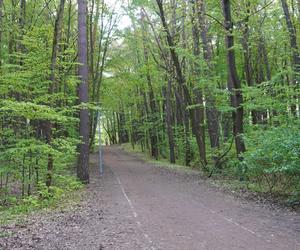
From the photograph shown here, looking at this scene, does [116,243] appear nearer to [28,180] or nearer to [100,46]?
[28,180]

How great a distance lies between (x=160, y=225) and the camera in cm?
749

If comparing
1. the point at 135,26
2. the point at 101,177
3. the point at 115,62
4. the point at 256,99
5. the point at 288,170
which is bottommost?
the point at 101,177

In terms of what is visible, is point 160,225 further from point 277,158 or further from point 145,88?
point 145,88

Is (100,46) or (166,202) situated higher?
(100,46)

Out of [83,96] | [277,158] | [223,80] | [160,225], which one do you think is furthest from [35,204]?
[223,80]

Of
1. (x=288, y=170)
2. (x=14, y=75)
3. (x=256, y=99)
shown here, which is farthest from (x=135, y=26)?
(x=288, y=170)

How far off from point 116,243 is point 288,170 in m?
5.07

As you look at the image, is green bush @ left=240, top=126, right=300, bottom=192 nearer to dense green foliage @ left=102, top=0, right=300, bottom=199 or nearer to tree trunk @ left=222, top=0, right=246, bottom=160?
dense green foliage @ left=102, top=0, right=300, bottom=199

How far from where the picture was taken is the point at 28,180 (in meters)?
10.8

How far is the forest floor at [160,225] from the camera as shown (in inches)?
246

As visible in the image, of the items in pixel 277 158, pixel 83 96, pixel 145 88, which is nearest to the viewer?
pixel 277 158

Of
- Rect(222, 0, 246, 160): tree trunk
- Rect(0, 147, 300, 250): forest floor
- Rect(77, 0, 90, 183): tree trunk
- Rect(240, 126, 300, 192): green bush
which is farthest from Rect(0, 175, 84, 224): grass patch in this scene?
Rect(222, 0, 246, 160): tree trunk

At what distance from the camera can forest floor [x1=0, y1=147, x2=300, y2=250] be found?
246 inches

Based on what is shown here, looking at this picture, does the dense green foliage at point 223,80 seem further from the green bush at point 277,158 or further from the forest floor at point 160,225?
the forest floor at point 160,225
